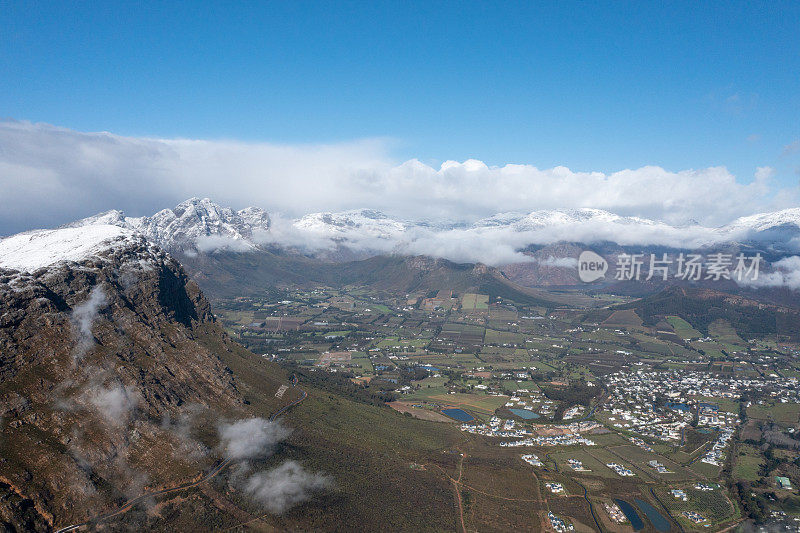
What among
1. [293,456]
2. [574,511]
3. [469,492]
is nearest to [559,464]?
[574,511]

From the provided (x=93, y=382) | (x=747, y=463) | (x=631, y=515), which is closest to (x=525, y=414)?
(x=747, y=463)

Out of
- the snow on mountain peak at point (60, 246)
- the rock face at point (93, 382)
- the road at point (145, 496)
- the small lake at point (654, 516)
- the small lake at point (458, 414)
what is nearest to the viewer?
the road at point (145, 496)

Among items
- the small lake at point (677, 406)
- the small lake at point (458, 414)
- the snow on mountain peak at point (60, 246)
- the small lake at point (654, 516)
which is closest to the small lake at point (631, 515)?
the small lake at point (654, 516)

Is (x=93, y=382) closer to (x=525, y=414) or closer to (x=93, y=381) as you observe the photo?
(x=93, y=381)

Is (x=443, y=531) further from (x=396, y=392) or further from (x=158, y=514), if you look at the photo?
(x=396, y=392)

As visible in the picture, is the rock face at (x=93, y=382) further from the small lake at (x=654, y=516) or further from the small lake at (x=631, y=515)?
the small lake at (x=654, y=516)
